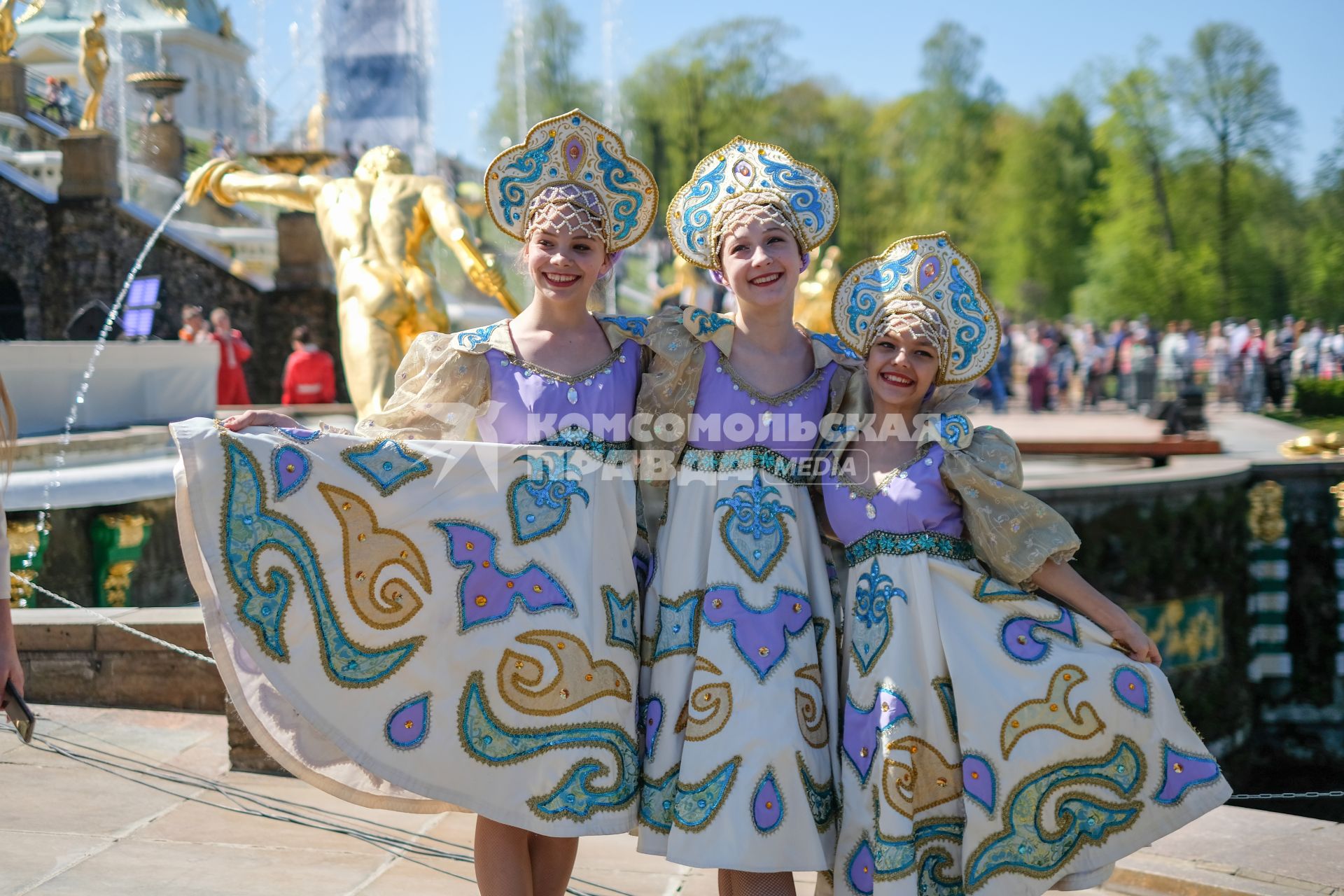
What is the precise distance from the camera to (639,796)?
9.84ft

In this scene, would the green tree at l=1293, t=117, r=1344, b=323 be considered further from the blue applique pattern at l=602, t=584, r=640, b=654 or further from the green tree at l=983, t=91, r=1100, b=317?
the blue applique pattern at l=602, t=584, r=640, b=654

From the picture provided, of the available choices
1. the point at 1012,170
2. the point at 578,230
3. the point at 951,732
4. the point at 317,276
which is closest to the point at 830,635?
the point at 951,732

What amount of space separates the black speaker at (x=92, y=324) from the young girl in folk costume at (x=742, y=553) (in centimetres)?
1307

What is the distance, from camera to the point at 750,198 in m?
3.17

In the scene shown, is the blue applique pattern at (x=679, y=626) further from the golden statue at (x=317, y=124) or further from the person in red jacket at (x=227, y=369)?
the golden statue at (x=317, y=124)

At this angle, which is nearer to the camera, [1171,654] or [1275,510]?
[1171,654]

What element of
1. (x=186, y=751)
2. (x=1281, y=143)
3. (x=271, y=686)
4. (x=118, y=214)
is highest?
(x=1281, y=143)

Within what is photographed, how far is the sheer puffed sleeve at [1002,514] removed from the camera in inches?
119

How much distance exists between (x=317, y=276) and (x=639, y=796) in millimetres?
13640

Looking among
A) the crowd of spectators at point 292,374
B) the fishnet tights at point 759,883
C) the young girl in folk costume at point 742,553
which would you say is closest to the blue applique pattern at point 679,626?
the young girl in folk costume at point 742,553

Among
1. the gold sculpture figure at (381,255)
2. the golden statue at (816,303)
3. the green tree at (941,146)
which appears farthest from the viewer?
the green tree at (941,146)

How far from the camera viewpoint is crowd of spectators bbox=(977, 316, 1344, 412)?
64.6 feet

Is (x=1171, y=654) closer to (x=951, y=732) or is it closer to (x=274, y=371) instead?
(x=951, y=732)

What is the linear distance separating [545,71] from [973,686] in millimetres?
42350
